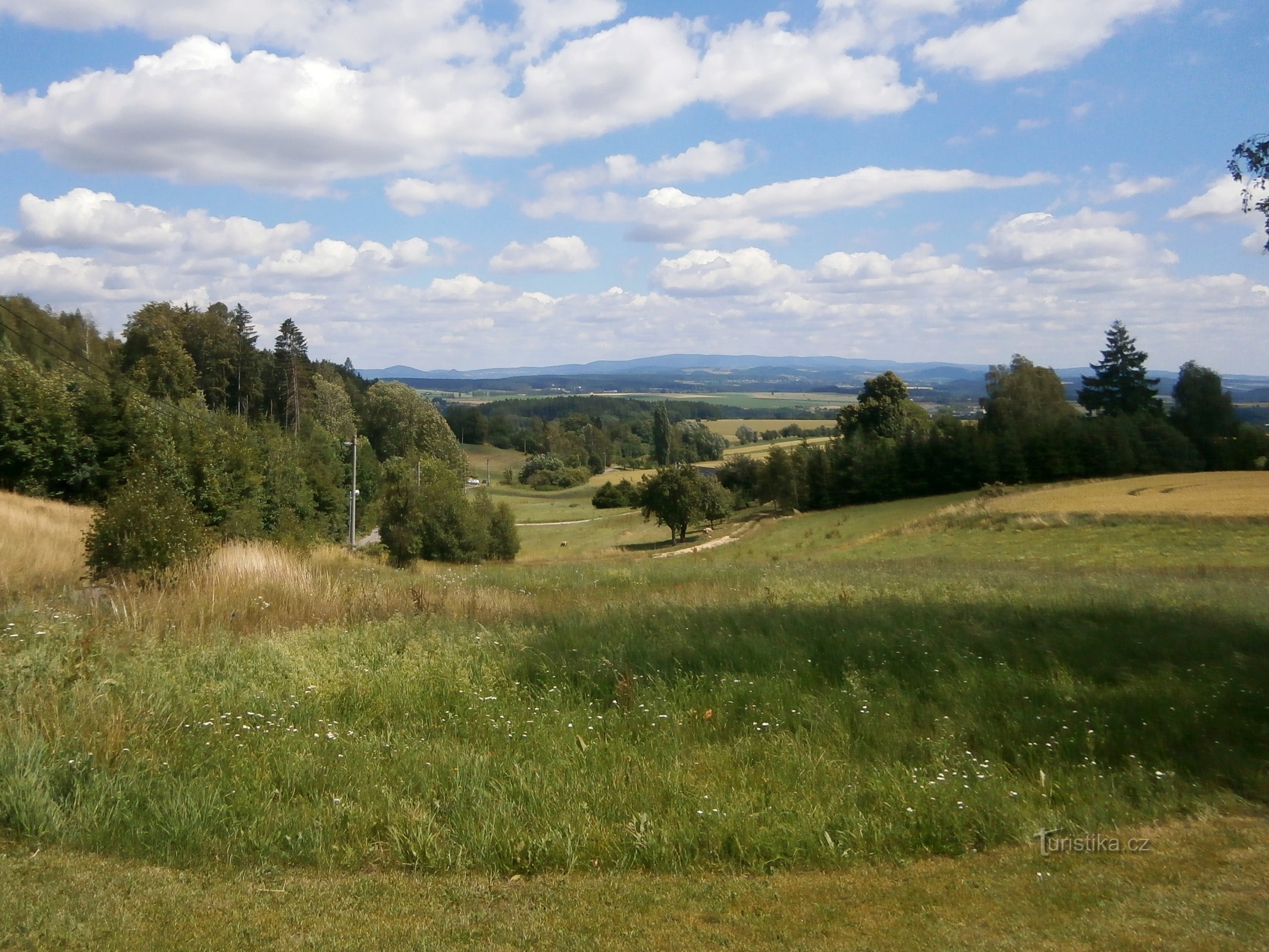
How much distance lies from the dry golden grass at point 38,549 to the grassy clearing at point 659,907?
391 inches

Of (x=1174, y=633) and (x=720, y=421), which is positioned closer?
(x=1174, y=633)

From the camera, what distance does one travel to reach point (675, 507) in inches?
2756

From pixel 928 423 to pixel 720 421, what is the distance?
9506 cm

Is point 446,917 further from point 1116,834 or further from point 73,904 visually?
point 1116,834

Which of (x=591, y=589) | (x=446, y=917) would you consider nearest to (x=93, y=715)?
(x=446, y=917)

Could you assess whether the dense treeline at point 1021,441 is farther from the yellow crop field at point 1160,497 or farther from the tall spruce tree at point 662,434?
the tall spruce tree at point 662,434

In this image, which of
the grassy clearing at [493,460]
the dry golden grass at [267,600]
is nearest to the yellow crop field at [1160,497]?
the dry golden grass at [267,600]

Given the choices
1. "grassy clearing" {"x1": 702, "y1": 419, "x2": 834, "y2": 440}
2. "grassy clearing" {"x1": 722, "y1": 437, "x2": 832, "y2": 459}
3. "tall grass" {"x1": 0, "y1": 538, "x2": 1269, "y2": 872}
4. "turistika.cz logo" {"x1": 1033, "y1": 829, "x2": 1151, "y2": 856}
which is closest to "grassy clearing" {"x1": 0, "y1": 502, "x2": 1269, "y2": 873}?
"tall grass" {"x1": 0, "y1": 538, "x2": 1269, "y2": 872}

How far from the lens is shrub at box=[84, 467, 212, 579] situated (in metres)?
14.3

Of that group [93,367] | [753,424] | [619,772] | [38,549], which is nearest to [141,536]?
[38,549]

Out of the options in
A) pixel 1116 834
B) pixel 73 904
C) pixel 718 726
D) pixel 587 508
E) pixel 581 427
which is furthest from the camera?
pixel 581 427

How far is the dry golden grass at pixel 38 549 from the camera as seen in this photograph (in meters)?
15.2

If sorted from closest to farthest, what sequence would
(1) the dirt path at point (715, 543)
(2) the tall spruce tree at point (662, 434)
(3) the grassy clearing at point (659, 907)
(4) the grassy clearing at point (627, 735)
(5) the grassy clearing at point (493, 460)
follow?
(3) the grassy clearing at point (659, 907), (4) the grassy clearing at point (627, 735), (1) the dirt path at point (715, 543), (5) the grassy clearing at point (493, 460), (2) the tall spruce tree at point (662, 434)

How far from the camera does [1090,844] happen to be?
5.86 meters
